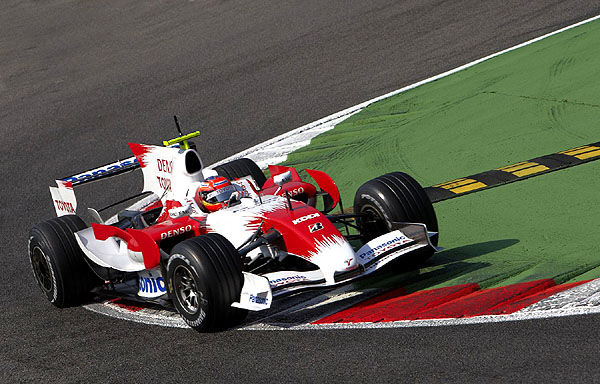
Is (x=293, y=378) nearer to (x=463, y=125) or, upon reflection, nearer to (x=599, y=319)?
(x=599, y=319)

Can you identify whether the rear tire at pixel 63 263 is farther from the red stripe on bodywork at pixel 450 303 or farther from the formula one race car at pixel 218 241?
the red stripe on bodywork at pixel 450 303

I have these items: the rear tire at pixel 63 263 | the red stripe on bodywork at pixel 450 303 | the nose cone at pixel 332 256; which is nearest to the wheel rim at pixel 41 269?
the rear tire at pixel 63 263

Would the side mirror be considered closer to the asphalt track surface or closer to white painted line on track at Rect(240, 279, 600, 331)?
the asphalt track surface

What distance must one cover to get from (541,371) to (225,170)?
18.3ft

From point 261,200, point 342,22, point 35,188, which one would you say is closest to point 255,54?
point 342,22

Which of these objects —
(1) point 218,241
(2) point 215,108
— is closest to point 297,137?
(2) point 215,108

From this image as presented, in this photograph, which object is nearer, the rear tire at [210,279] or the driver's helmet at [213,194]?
the rear tire at [210,279]

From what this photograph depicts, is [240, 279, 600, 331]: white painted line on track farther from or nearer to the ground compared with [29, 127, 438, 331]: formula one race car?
nearer to the ground

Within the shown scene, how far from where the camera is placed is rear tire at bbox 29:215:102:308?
30.9ft

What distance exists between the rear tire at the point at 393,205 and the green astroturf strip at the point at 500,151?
54cm

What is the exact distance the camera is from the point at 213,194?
9172 mm

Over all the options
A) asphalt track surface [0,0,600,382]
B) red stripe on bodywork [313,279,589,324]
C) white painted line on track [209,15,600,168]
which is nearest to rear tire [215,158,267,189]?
asphalt track surface [0,0,600,382]

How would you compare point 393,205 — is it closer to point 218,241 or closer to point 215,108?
point 218,241

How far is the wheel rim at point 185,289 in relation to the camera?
8078mm
